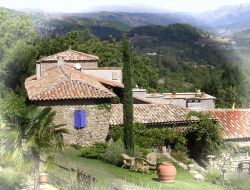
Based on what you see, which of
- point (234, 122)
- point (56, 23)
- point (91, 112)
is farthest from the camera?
point (56, 23)

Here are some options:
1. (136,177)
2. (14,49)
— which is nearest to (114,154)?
(136,177)

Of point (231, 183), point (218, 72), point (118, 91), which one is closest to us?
point (231, 183)

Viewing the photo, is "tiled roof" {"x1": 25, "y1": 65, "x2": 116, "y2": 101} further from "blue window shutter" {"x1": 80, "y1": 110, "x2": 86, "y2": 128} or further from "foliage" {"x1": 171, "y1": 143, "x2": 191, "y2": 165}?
"foliage" {"x1": 171, "y1": 143, "x2": 191, "y2": 165}

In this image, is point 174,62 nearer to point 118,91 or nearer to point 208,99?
point 208,99

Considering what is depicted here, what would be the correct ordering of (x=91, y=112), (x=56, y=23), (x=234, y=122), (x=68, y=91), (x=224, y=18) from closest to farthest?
(x=224, y=18), (x=68, y=91), (x=91, y=112), (x=234, y=122), (x=56, y=23)

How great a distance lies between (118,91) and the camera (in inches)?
1050

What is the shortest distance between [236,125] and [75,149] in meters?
7.36

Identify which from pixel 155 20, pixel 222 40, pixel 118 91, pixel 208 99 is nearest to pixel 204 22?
pixel 155 20

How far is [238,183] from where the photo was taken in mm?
12922

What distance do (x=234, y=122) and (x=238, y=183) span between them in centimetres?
890

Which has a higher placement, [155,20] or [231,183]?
[155,20]

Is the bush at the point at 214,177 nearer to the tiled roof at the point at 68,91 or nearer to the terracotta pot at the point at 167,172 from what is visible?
the terracotta pot at the point at 167,172

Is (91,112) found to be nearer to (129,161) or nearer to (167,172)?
(129,161)

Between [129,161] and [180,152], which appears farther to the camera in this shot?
[180,152]
